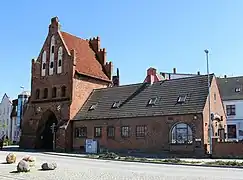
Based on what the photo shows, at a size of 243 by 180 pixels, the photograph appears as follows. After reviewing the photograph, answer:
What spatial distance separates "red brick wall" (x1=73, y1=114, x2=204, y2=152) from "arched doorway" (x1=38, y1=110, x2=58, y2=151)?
10.1 meters

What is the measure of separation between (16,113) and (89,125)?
42976 mm

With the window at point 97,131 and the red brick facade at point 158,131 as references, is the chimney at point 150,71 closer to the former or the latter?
the red brick facade at point 158,131

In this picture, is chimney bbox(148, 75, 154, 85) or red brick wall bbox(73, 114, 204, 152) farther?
chimney bbox(148, 75, 154, 85)

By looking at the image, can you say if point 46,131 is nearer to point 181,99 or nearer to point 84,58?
point 84,58

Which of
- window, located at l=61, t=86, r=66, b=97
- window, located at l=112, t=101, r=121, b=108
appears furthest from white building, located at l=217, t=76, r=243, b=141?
window, located at l=61, t=86, r=66, b=97

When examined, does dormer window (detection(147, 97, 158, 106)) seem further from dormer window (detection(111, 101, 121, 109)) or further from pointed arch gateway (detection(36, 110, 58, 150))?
pointed arch gateway (detection(36, 110, 58, 150))

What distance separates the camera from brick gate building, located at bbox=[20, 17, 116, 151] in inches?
Result: 1855

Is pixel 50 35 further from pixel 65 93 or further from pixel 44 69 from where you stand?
pixel 65 93

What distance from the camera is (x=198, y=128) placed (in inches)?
1347

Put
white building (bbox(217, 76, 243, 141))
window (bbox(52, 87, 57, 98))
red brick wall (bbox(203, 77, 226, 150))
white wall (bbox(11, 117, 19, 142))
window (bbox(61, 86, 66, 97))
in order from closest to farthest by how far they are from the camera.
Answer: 1. red brick wall (bbox(203, 77, 226, 150))
2. window (bbox(61, 86, 66, 97))
3. window (bbox(52, 87, 57, 98))
4. white building (bbox(217, 76, 243, 141))
5. white wall (bbox(11, 117, 19, 142))

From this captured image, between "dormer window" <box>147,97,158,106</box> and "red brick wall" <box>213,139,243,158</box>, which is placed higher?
"dormer window" <box>147,97,158,106</box>

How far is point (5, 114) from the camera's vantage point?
87438 millimetres

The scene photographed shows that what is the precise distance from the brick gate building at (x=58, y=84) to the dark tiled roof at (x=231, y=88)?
20.0 m

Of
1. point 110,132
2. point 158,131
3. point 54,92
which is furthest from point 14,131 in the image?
point 158,131
